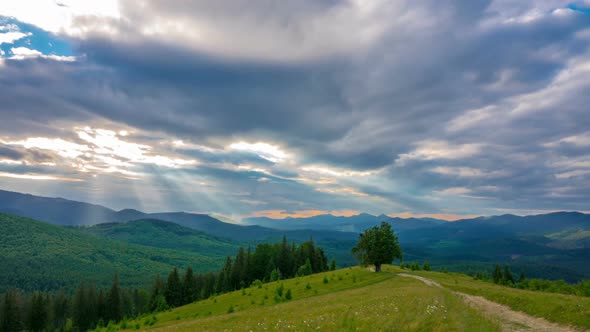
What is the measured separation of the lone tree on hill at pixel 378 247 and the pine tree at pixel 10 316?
366 feet

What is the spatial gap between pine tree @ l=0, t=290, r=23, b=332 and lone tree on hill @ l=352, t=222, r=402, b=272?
366ft

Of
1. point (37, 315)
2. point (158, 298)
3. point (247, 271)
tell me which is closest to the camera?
point (158, 298)

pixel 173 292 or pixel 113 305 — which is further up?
pixel 173 292

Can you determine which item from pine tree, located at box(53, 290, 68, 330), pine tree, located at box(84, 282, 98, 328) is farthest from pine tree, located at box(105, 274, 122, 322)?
pine tree, located at box(53, 290, 68, 330)

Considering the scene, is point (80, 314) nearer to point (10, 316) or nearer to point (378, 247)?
point (10, 316)

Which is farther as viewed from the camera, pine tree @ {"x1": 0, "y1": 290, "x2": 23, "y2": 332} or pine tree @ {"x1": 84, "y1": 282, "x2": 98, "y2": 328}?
pine tree @ {"x1": 84, "y1": 282, "x2": 98, "y2": 328}

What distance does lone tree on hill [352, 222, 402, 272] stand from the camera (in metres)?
67.3

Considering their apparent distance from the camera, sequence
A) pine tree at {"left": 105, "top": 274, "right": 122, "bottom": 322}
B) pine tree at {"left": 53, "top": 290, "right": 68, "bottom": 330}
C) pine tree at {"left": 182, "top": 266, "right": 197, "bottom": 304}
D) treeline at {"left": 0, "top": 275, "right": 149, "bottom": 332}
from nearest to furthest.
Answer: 1. treeline at {"left": 0, "top": 275, "right": 149, "bottom": 332}
2. pine tree at {"left": 182, "top": 266, "right": 197, "bottom": 304}
3. pine tree at {"left": 105, "top": 274, "right": 122, "bottom": 322}
4. pine tree at {"left": 53, "top": 290, "right": 68, "bottom": 330}

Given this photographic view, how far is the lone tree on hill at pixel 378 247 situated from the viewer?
221ft

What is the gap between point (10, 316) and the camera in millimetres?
96562

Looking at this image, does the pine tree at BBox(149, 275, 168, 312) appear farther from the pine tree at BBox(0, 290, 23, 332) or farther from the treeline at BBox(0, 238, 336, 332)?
the pine tree at BBox(0, 290, 23, 332)

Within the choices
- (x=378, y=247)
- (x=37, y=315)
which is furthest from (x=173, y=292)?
(x=378, y=247)

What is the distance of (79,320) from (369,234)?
10888 cm

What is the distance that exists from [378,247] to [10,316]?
384 feet
